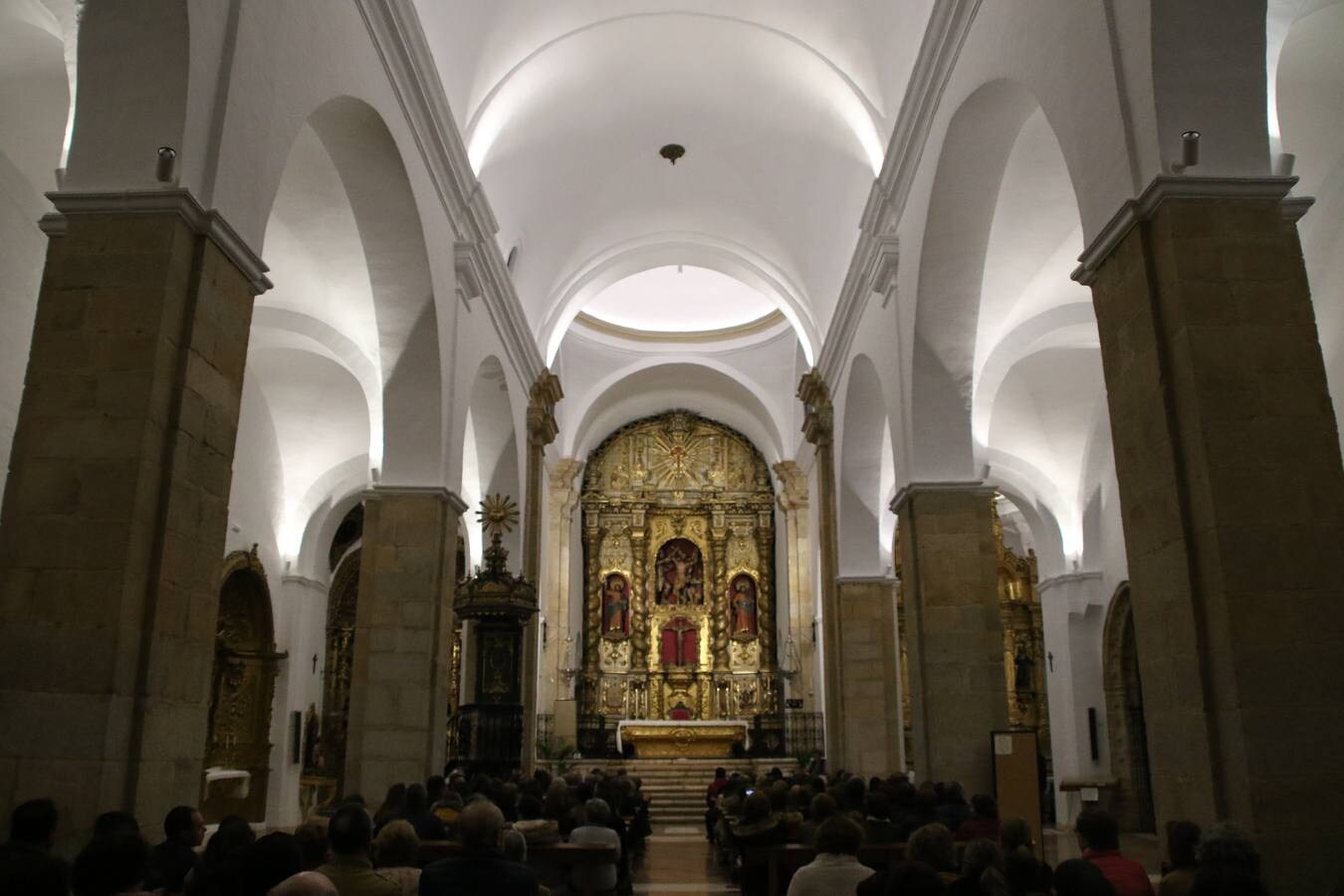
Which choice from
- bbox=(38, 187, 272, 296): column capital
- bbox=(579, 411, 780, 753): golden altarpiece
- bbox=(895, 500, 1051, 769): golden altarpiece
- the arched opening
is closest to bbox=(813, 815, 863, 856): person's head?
bbox=(38, 187, 272, 296): column capital

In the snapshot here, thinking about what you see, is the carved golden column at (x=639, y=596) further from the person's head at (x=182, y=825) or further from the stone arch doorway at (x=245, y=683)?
the person's head at (x=182, y=825)

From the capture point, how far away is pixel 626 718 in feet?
79.4

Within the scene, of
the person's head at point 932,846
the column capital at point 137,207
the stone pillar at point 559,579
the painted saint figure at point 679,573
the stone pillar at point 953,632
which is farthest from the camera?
the painted saint figure at point 679,573

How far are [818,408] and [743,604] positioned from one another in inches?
376

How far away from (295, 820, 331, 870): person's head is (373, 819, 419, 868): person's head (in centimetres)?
35

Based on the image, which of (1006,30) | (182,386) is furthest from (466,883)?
(1006,30)

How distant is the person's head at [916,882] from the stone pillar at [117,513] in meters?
3.59

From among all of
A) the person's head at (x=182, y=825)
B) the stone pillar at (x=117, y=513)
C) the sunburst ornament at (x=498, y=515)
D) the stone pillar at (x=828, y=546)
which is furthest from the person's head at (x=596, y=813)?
the stone pillar at (x=828, y=546)

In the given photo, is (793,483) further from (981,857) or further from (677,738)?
(981,857)

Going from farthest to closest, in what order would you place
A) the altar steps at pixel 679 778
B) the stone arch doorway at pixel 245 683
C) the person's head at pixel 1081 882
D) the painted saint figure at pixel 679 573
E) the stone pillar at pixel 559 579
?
1. the painted saint figure at pixel 679 573
2. the stone pillar at pixel 559 579
3. the altar steps at pixel 679 778
4. the stone arch doorway at pixel 245 683
5. the person's head at pixel 1081 882

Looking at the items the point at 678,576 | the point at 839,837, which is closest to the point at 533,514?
the point at 678,576

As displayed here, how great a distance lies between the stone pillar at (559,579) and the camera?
23062 mm

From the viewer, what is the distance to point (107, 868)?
3133 mm

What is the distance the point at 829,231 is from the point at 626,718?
1285 cm
